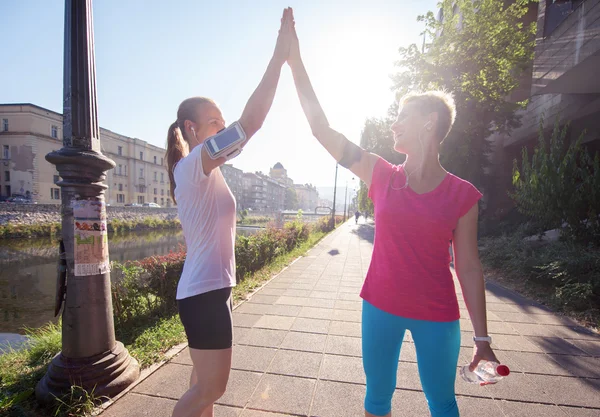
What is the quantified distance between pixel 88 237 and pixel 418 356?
8.61ft

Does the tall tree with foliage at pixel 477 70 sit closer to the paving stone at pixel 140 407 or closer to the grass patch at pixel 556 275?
the grass patch at pixel 556 275

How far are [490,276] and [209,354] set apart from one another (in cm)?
886

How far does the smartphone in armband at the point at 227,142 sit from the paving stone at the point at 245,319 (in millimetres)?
3623

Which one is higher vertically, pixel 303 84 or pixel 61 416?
pixel 303 84

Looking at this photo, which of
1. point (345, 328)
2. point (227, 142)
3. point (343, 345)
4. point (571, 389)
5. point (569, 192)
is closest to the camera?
point (227, 142)

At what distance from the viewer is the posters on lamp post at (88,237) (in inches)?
98.6

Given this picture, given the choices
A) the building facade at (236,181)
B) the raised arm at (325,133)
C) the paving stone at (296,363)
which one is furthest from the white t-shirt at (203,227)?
the building facade at (236,181)

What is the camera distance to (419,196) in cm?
146

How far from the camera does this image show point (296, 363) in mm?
3221

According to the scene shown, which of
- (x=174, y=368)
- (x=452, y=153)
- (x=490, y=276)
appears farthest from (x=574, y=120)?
(x=174, y=368)

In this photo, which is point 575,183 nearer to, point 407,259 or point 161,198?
point 407,259

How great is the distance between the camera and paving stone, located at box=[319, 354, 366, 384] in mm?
2922

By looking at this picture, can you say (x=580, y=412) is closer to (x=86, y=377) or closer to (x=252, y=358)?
(x=252, y=358)

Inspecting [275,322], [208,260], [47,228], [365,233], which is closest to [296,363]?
[275,322]
